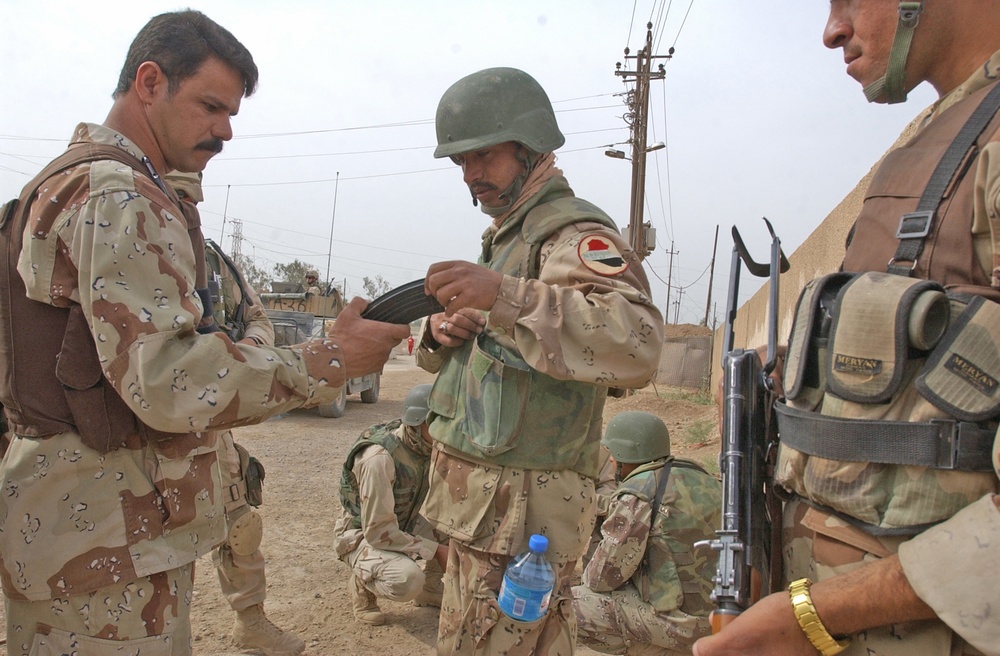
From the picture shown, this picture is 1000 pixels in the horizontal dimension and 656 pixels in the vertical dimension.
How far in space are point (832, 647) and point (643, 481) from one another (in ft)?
7.97

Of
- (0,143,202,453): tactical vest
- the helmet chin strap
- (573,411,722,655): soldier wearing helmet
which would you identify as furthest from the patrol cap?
the helmet chin strap

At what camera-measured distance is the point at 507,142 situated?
2602 mm

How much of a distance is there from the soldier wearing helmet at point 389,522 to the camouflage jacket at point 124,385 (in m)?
2.42

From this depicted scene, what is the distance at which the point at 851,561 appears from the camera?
1.36 m

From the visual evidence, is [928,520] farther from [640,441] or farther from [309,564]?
[309,564]

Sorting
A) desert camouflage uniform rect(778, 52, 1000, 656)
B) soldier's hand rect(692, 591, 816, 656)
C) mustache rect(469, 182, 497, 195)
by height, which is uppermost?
mustache rect(469, 182, 497, 195)

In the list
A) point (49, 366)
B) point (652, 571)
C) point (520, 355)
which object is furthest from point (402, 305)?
point (652, 571)

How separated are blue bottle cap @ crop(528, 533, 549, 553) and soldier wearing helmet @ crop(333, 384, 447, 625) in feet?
6.48

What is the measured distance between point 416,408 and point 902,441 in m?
3.72

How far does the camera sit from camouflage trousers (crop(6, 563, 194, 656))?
178cm

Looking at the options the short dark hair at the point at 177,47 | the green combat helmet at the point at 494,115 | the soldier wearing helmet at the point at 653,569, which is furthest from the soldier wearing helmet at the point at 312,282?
the short dark hair at the point at 177,47

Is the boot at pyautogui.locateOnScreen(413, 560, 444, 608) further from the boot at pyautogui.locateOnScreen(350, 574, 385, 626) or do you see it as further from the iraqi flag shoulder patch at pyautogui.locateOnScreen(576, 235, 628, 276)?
the iraqi flag shoulder patch at pyautogui.locateOnScreen(576, 235, 628, 276)

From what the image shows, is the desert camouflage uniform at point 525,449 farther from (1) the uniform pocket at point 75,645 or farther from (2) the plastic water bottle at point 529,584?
(1) the uniform pocket at point 75,645

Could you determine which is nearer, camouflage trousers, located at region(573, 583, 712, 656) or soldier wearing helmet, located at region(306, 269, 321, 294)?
camouflage trousers, located at region(573, 583, 712, 656)
